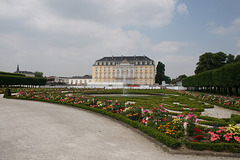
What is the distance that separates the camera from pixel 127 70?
180 ft

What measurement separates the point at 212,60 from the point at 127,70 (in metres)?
27.6

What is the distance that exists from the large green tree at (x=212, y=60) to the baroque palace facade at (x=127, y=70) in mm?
Result: 19911

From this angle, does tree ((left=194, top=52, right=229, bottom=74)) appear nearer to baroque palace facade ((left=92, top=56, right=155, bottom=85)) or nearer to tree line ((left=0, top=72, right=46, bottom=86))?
baroque palace facade ((left=92, top=56, right=155, bottom=85))

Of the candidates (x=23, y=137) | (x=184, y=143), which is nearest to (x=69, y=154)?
(x=23, y=137)

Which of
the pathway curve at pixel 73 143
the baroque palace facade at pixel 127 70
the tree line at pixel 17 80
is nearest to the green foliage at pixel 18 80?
the tree line at pixel 17 80

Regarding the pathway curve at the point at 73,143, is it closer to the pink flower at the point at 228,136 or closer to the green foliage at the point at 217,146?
the green foliage at the point at 217,146

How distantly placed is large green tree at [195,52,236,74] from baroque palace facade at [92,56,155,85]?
1991 centimetres

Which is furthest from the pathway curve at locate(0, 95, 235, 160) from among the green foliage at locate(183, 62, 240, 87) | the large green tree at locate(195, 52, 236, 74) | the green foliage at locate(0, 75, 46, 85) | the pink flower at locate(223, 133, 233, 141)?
the large green tree at locate(195, 52, 236, 74)

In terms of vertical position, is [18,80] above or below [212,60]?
below

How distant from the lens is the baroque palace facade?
54.4 metres

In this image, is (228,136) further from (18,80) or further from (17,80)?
(18,80)

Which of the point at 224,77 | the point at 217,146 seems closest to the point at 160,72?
the point at 224,77

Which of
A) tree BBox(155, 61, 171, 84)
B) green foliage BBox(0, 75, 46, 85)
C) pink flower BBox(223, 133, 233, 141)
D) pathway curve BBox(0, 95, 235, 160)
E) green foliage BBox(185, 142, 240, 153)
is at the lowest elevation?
pathway curve BBox(0, 95, 235, 160)

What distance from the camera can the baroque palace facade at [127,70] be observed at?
54406mm
